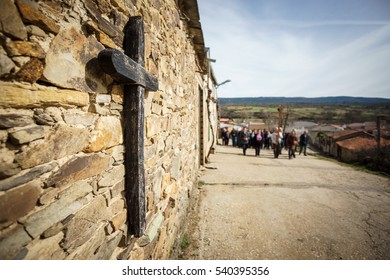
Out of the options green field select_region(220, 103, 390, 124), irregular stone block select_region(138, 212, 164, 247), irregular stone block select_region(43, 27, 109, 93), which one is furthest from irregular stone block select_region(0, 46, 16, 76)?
green field select_region(220, 103, 390, 124)

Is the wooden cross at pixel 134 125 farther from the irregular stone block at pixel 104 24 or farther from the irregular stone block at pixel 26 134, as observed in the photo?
the irregular stone block at pixel 26 134

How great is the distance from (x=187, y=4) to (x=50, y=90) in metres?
2.80

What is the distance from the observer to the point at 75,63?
3.42ft

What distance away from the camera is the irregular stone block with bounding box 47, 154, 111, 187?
97cm

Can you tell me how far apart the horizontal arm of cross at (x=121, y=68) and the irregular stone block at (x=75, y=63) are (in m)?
0.06

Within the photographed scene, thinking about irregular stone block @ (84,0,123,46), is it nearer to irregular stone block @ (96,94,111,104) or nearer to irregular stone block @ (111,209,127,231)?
irregular stone block @ (96,94,111,104)

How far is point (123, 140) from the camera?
4.95ft

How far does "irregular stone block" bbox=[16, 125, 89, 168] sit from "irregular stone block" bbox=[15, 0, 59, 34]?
423mm

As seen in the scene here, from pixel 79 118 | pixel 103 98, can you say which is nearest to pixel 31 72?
pixel 79 118

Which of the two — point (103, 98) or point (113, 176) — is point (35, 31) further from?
point (113, 176)

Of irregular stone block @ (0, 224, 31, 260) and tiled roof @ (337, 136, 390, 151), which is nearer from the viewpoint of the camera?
irregular stone block @ (0, 224, 31, 260)

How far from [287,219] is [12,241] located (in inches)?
155

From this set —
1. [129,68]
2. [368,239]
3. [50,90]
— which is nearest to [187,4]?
[129,68]
